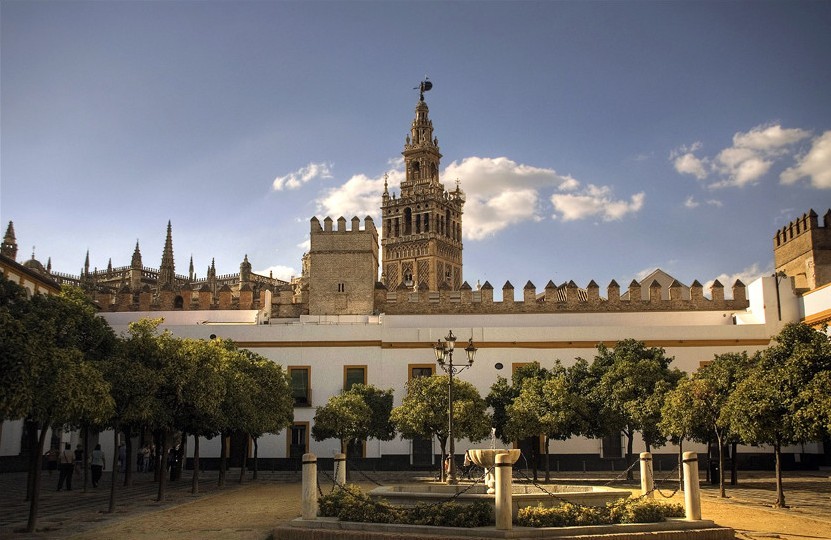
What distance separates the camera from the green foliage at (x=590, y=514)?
1255cm

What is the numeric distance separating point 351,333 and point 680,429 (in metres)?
14.5

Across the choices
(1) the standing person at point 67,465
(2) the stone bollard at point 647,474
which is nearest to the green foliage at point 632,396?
(2) the stone bollard at point 647,474

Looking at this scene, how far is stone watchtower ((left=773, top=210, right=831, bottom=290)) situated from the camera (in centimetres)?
3697

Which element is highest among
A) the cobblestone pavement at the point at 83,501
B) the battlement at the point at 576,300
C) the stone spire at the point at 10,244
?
→ the stone spire at the point at 10,244

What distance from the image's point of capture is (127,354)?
18000mm

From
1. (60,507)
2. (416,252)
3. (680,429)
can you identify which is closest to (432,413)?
(680,429)

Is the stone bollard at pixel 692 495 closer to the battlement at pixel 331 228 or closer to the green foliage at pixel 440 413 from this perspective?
the green foliage at pixel 440 413

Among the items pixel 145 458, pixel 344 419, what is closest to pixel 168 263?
pixel 145 458

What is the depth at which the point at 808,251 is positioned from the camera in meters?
37.8

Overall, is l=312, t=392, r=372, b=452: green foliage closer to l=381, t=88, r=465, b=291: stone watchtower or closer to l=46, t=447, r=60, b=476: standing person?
l=46, t=447, r=60, b=476: standing person

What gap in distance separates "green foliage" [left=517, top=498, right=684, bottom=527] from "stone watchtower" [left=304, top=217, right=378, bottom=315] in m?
27.1

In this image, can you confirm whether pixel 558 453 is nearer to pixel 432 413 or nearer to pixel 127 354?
pixel 432 413

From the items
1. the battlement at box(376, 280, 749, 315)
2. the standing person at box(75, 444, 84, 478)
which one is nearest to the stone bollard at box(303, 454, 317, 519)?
the standing person at box(75, 444, 84, 478)

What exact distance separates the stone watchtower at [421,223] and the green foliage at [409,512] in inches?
2684
